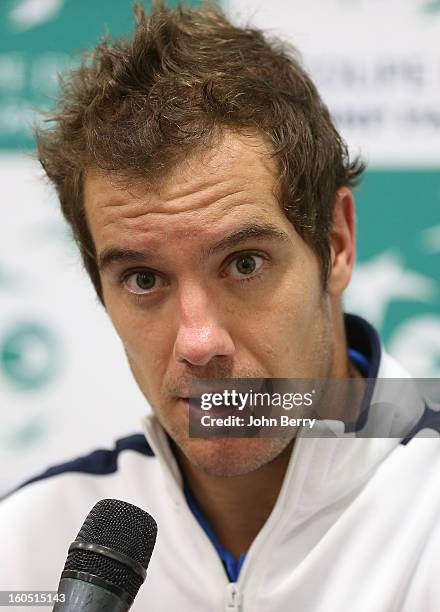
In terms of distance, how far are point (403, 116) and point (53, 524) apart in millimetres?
1152

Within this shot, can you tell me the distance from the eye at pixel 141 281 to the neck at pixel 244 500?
33 centimetres

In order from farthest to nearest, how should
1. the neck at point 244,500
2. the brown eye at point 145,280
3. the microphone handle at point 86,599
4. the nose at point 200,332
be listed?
the neck at point 244,500, the brown eye at point 145,280, the nose at point 200,332, the microphone handle at point 86,599

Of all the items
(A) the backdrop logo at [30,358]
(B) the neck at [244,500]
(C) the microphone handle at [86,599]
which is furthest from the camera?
(A) the backdrop logo at [30,358]

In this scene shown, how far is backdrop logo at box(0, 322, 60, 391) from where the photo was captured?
2.04 metres

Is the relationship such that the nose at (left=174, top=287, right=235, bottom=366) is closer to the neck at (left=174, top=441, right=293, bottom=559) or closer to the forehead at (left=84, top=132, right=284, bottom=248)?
the forehead at (left=84, top=132, right=284, bottom=248)

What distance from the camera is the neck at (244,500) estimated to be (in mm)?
1376

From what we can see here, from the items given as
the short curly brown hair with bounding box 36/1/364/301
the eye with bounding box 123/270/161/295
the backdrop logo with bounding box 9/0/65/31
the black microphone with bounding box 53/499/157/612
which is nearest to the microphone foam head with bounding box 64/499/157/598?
the black microphone with bounding box 53/499/157/612

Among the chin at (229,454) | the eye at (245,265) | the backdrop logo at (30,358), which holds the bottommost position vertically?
the backdrop logo at (30,358)

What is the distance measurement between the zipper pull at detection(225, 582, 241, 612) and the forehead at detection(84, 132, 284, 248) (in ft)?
1.68

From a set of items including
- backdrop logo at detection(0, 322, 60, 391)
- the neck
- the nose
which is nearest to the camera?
the nose

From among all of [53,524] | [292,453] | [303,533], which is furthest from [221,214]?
[53,524]

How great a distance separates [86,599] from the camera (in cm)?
80

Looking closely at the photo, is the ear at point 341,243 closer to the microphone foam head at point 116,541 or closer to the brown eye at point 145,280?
the brown eye at point 145,280

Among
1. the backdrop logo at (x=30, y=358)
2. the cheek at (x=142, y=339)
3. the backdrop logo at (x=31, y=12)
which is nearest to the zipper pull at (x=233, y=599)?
the cheek at (x=142, y=339)
